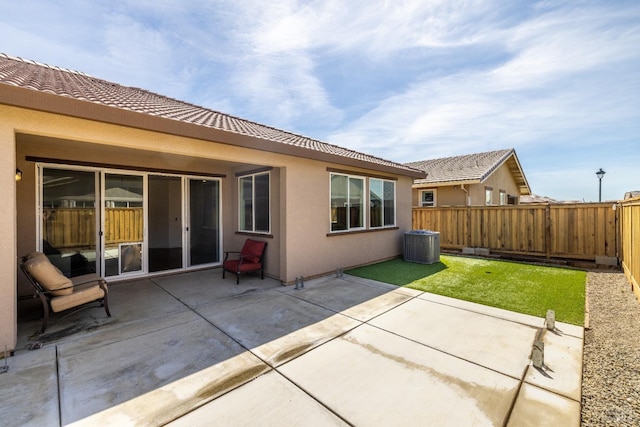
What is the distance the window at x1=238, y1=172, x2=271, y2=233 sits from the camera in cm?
745

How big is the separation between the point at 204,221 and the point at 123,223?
2.00m

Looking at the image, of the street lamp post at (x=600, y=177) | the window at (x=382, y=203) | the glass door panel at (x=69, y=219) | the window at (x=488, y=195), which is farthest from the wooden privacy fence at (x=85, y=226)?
the street lamp post at (x=600, y=177)

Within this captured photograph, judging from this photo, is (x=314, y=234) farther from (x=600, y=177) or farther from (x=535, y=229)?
(x=600, y=177)

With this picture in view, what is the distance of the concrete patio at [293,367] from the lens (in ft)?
8.11

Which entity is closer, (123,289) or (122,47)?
(123,289)

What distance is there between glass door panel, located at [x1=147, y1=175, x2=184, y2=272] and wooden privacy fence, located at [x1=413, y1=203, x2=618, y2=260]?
9.89 m

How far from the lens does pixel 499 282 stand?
6.89 metres

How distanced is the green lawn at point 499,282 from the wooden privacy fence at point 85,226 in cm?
589

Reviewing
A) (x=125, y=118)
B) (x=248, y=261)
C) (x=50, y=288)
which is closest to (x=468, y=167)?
(x=248, y=261)

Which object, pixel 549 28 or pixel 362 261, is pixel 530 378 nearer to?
pixel 362 261

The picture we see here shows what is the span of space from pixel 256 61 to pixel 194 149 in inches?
215

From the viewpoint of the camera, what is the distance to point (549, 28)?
20.8 ft

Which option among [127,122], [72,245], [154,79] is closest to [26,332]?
[72,245]

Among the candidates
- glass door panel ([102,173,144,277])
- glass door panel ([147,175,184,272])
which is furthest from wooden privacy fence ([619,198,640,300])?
glass door panel ([102,173,144,277])
